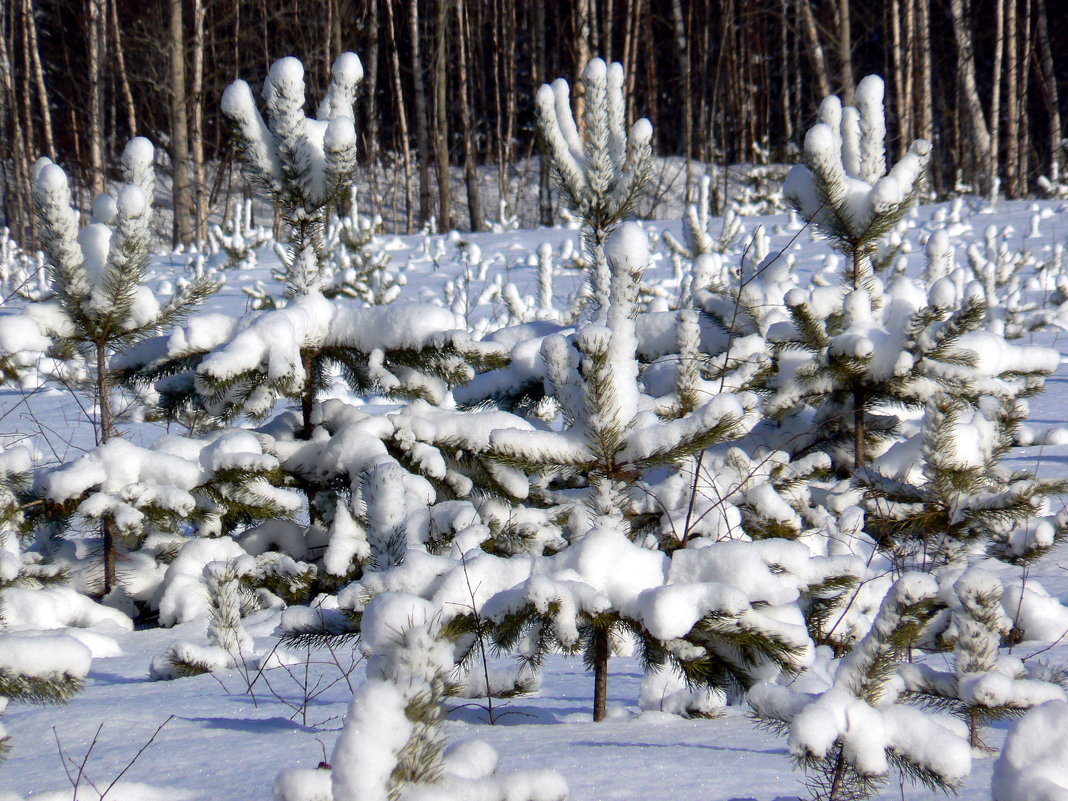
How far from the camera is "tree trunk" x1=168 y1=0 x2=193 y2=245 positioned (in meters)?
13.7

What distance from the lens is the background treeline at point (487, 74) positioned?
15492 millimetres

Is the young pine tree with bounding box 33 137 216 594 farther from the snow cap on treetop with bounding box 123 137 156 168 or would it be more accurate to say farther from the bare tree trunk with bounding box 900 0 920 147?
the bare tree trunk with bounding box 900 0 920 147

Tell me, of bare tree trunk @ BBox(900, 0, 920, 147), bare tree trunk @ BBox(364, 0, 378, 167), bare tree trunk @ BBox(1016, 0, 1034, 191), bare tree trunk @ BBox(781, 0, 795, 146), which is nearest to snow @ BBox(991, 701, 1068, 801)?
bare tree trunk @ BBox(900, 0, 920, 147)

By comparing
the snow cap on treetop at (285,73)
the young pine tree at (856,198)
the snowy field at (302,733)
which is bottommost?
the snowy field at (302,733)

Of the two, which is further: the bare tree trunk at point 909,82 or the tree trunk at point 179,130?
the bare tree trunk at point 909,82

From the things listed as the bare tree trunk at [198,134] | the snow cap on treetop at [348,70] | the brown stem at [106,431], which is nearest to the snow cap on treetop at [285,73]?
the snow cap on treetop at [348,70]

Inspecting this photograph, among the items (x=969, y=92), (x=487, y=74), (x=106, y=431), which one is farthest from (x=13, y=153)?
(x=969, y=92)

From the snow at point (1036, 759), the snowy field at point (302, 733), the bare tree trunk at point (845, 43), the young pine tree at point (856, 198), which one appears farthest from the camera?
the bare tree trunk at point (845, 43)

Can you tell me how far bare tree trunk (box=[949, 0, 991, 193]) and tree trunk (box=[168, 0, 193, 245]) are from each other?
11870 millimetres

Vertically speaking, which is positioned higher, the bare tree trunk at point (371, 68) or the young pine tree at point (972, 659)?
the bare tree trunk at point (371, 68)

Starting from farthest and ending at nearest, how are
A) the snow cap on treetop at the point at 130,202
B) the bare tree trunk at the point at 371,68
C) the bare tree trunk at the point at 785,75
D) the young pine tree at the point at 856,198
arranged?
the bare tree trunk at the point at 785,75 < the bare tree trunk at the point at 371,68 < the young pine tree at the point at 856,198 < the snow cap on treetop at the point at 130,202

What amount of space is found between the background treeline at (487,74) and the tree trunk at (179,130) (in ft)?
0.10

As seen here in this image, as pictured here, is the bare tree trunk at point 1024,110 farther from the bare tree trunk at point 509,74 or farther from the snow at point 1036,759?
the snow at point 1036,759

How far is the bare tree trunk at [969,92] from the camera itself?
1531 centimetres
